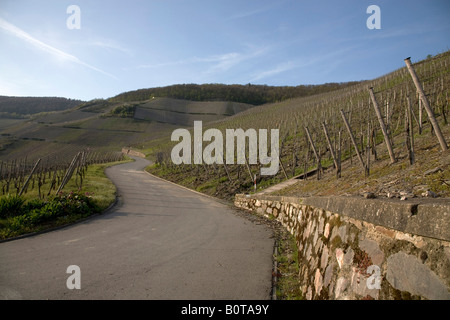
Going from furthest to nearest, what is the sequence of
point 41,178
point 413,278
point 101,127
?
point 101,127
point 41,178
point 413,278

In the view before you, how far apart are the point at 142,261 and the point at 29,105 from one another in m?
165

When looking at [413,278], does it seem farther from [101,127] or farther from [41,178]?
[101,127]

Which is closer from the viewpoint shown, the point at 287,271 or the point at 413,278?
the point at 413,278

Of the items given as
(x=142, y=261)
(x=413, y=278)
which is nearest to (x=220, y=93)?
(x=142, y=261)

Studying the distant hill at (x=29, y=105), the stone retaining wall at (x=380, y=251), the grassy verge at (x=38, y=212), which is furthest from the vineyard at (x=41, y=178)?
the distant hill at (x=29, y=105)

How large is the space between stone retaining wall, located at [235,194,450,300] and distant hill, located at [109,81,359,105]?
11463 centimetres

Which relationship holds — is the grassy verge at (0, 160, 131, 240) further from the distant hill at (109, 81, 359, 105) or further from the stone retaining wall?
the distant hill at (109, 81, 359, 105)

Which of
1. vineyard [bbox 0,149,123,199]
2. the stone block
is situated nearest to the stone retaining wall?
the stone block

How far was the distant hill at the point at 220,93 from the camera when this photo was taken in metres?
120

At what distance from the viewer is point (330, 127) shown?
21.1 meters

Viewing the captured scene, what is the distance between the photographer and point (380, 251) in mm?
2451

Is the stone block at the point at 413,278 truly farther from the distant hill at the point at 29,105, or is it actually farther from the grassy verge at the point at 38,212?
the distant hill at the point at 29,105

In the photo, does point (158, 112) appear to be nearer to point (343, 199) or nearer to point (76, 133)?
point (76, 133)

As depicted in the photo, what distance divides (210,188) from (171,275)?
50.0ft
